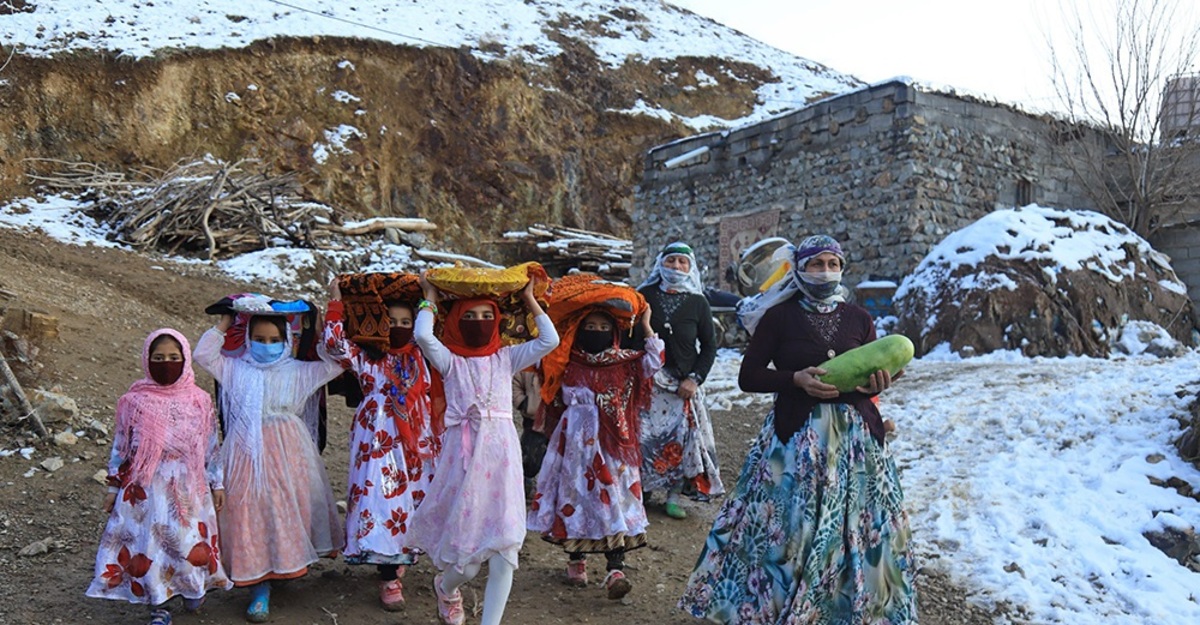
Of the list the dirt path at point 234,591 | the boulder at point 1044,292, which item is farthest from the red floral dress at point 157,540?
the boulder at point 1044,292

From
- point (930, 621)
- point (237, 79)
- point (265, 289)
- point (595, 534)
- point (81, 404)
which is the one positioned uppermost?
point (237, 79)

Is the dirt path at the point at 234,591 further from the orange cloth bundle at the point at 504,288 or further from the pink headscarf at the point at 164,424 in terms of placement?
the orange cloth bundle at the point at 504,288

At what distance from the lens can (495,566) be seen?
3902mm

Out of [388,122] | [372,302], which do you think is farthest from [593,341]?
[388,122]

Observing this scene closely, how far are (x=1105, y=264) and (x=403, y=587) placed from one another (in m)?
9.36

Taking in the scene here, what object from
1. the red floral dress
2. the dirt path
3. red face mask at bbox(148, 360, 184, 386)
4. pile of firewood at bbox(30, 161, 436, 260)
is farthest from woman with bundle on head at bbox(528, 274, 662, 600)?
pile of firewood at bbox(30, 161, 436, 260)

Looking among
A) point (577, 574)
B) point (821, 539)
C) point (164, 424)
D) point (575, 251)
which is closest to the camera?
point (821, 539)

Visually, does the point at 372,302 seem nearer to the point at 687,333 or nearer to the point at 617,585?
the point at 617,585

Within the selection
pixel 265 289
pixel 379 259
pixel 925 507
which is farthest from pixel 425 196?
pixel 925 507

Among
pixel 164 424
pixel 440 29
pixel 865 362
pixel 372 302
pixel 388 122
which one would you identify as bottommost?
pixel 164 424

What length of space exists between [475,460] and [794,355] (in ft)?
4.66

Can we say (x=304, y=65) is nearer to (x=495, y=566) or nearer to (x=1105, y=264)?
(x=1105, y=264)

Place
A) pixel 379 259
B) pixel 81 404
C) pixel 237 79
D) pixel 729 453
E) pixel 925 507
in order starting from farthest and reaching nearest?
1. pixel 237 79
2. pixel 379 259
3. pixel 729 453
4. pixel 81 404
5. pixel 925 507

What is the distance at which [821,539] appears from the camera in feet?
12.5
